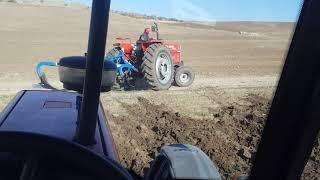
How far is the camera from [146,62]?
34.5 ft

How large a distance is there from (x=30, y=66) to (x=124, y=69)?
488cm

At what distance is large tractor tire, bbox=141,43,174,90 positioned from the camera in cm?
1054

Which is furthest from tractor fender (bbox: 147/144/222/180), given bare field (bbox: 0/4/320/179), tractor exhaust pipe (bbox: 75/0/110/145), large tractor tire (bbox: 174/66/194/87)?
large tractor tire (bbox: 174/66/194/87)

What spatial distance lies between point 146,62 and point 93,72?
324 inches

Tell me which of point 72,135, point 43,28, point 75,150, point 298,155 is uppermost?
point 298,155

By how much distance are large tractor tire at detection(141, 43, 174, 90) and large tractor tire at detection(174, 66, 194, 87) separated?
570 millimetres

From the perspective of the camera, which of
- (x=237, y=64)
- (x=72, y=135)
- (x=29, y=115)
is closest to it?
(x=72, y=135)

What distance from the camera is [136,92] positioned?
425 inches

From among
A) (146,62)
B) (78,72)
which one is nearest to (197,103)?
(146,62)

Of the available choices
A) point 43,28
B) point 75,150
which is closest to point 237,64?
point 43,28

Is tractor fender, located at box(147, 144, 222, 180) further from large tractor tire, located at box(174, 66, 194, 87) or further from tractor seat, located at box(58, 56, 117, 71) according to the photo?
large tractor tire, located at box(174, 66, 194, 87)

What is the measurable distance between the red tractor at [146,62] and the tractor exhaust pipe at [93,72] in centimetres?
820

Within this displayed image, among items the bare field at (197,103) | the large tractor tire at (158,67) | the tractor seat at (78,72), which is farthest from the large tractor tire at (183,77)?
the tractor seat at (78,72)

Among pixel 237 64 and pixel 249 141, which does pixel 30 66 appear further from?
pixel 249 141
